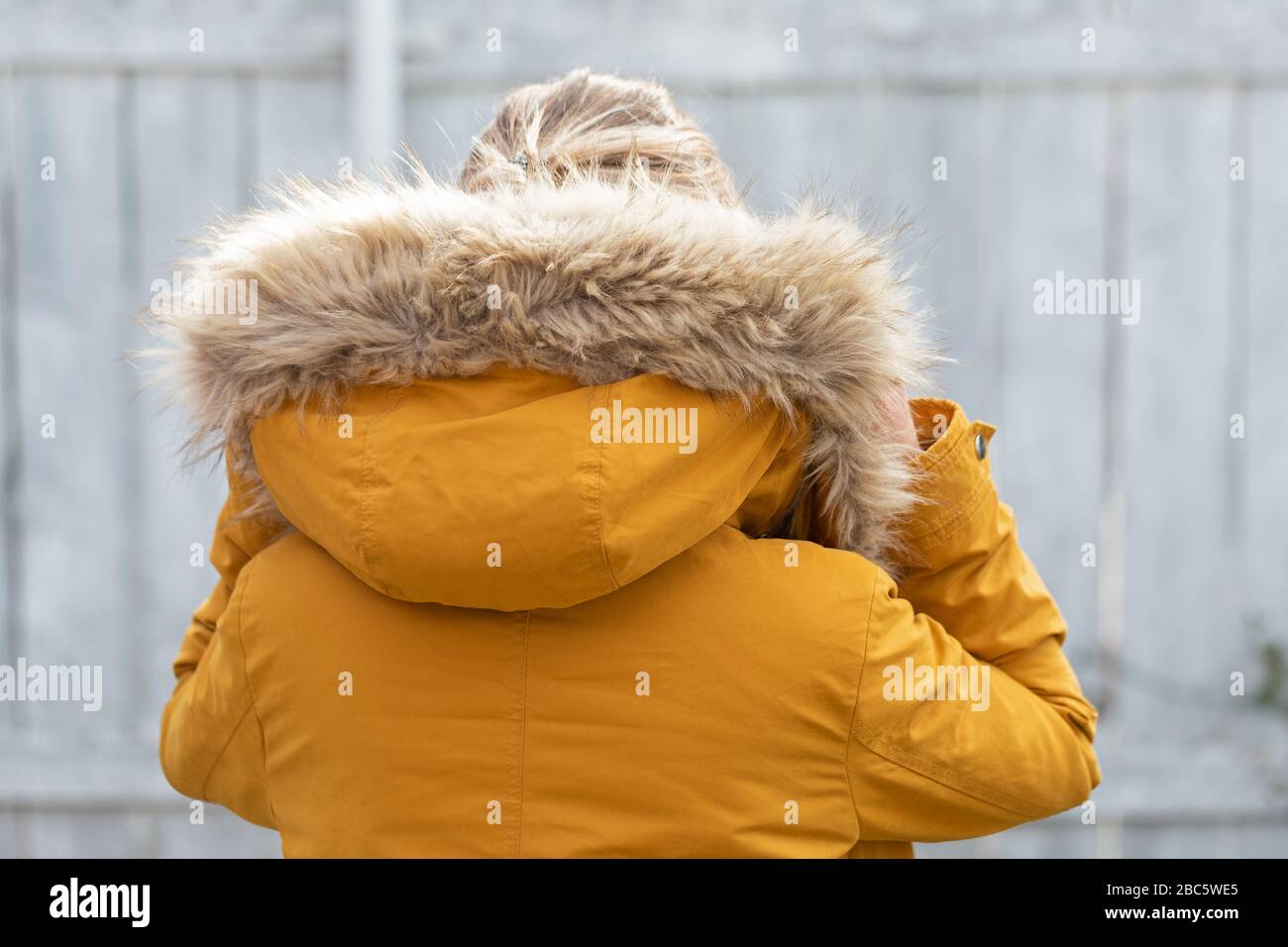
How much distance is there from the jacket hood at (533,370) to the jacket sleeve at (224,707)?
6.2 inches

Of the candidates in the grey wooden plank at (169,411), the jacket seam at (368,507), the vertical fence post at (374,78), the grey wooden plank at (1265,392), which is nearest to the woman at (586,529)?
the jacket seam at (368,507)

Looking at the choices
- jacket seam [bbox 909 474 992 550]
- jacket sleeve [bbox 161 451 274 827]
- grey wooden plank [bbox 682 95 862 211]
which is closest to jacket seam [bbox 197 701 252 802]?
jacket sleeve [bbox 161 451 274 827]

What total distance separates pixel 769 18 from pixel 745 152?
29 centimetres

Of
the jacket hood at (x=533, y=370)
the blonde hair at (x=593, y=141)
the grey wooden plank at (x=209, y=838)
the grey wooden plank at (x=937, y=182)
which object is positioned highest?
the grey wooden plank at (x=937, y=182)

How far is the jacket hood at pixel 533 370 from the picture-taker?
0.87 m

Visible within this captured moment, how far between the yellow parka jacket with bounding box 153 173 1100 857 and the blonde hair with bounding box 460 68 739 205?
99mm

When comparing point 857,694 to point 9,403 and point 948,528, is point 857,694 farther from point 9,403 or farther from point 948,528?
point 9,403

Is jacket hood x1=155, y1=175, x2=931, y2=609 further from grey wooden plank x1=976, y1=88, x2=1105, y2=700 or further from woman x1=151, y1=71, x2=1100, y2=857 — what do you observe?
grey wooden plank x1=976, y1=88, x2=1105, y2=700

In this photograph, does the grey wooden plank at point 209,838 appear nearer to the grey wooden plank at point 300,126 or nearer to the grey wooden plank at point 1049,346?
the grey wooden plank at point 300,126

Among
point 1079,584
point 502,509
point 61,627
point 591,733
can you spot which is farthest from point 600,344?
point 61,627

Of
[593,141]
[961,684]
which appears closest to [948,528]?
[961,684]

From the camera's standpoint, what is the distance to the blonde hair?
108 centimetres

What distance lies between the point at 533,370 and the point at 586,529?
143mm

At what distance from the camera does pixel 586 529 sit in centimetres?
87
